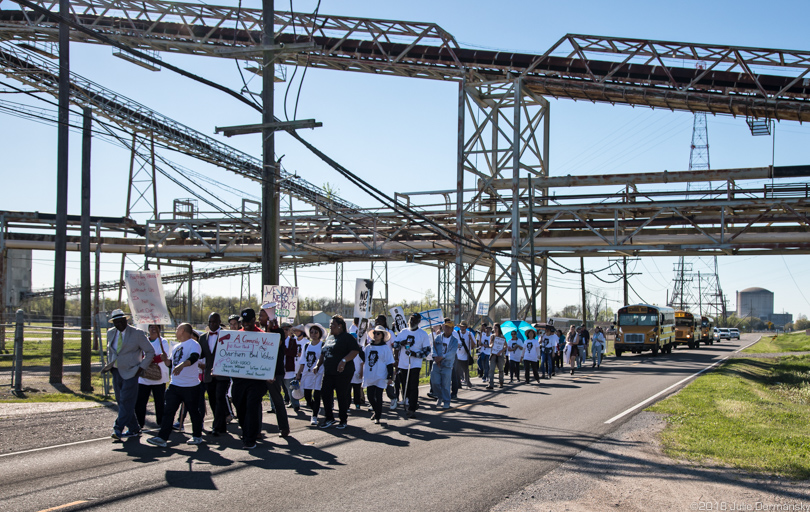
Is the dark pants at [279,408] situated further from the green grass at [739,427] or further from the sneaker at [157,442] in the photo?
the green grass at [739,427]

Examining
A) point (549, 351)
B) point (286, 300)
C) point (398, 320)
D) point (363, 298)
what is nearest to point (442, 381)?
point (398, 320)

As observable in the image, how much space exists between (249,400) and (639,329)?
36838 millimetres

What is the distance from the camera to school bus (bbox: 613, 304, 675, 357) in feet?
139

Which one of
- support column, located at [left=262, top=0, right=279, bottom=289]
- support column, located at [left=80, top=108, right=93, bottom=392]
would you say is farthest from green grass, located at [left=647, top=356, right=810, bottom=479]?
support column, located at [left=80, top=108, right=93, bottom=392]

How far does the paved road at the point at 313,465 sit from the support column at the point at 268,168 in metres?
3.75

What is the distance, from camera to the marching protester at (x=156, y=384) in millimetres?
10617

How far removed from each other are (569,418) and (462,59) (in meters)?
18.8

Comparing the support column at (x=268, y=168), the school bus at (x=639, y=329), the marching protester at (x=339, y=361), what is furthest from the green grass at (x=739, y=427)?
the school bus at (x=639, y=329)

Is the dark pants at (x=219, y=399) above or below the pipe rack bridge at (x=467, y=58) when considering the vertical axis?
below

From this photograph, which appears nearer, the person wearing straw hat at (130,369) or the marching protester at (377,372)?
the person wearing straw hat at (130,369)

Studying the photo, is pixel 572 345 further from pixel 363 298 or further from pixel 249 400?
pixel 249 400

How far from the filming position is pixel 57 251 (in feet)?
59.7

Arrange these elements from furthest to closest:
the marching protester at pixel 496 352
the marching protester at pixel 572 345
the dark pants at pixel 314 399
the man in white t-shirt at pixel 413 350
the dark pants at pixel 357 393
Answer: the marching protester at pixel 572 345 → the marching protester at pixel 496 352 → the man in white t-shirt at pixel 413 350 → the dark pants at pixel 357 393 → the dark pants at pixel 314 399

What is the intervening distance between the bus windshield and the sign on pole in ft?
94.3
